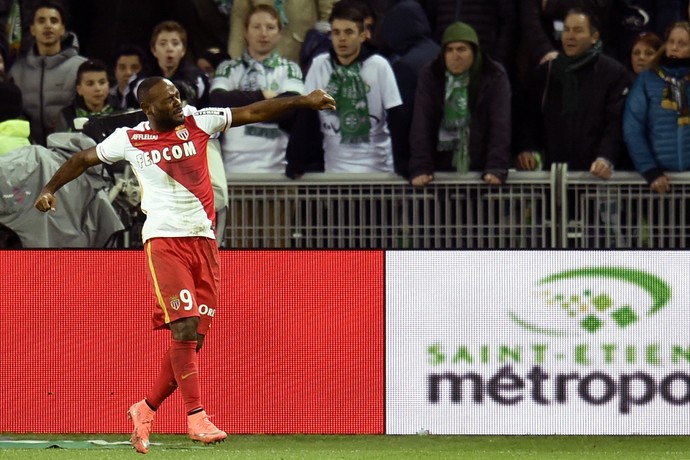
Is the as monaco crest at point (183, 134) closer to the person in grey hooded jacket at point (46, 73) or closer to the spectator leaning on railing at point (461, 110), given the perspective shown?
the spectator leaning on railing at point (461, 110)

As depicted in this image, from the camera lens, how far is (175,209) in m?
8.61

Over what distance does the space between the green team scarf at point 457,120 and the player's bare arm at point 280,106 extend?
4.10 m

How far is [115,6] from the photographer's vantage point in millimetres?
14102

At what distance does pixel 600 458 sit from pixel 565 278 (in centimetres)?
157

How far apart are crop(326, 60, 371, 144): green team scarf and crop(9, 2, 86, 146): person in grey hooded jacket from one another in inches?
92.5

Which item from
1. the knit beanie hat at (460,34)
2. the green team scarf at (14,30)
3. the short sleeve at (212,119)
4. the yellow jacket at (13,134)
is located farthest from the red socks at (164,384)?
the green team scarf at (14,30)

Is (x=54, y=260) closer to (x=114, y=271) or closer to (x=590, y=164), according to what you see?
(x=114, y=271)

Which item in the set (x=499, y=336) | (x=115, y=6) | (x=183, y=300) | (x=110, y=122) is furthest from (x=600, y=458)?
(x=115, y=6)

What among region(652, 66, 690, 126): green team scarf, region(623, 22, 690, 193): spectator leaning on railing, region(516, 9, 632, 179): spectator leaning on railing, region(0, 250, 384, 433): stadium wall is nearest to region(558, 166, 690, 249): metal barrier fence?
region(623, 22, 690, 193): spectator leaning on railing

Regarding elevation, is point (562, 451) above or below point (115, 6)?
below

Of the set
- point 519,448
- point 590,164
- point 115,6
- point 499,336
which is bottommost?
point 519,448

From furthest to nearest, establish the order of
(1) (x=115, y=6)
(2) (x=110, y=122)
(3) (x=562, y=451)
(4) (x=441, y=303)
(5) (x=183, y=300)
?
(1) (x=115, y=6) → (2) (x=110, y=122) → (4) (x=441, y=303) → (3) (x=562, y=451) → (5) (x=183, y=300)

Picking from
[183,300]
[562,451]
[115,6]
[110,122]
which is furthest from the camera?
[115,6]

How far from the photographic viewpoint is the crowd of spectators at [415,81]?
1245cm
